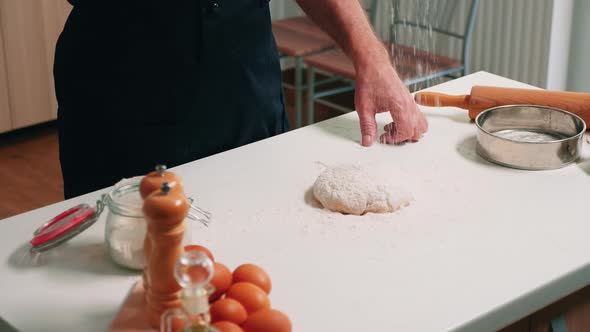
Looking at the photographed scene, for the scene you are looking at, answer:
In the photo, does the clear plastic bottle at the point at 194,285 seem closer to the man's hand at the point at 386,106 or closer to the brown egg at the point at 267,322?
the brown egg at the point at 267,322

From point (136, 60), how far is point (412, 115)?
54cm

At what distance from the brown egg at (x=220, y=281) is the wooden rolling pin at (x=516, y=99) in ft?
2.70

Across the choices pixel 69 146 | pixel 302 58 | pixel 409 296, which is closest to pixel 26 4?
pixel 302 58

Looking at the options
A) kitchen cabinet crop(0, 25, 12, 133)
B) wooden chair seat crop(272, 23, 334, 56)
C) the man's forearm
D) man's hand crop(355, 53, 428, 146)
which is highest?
the man's forearm

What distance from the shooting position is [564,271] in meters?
1.08

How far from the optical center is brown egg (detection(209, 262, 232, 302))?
A: 92 centimetres

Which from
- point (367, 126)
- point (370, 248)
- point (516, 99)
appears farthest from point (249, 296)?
point (516, 99)

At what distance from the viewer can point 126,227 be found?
3.41 feet

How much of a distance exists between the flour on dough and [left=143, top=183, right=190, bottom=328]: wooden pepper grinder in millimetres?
394

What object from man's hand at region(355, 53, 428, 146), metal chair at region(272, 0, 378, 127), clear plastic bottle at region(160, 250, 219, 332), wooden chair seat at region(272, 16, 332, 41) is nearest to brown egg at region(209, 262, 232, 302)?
clear plastic bottle at region(160, 250, 219, 332)

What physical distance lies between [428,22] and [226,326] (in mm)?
2830

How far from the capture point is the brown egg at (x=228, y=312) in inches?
33.6

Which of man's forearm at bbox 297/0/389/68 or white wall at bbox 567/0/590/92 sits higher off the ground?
man's forearm at bbox 297/0/389/68

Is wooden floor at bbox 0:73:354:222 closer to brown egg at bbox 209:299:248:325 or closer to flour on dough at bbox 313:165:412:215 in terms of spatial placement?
flour on dough at bbox 313:165:412:215
